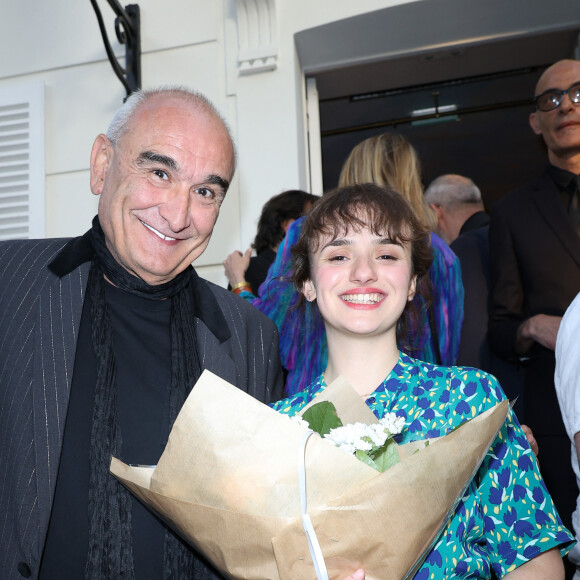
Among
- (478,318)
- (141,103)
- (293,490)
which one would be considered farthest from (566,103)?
(293,490)

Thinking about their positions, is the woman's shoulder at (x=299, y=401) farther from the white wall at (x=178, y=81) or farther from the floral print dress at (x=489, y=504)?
the white wall at (x=178, y=81)

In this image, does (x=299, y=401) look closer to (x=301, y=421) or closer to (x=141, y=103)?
(x=301, y=421)

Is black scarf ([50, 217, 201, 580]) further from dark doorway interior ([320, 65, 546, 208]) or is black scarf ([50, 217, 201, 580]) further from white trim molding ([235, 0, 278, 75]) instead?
dark doorway interior ([320, 65, 546, 208])

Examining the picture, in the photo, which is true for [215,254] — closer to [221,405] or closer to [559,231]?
[559,231]

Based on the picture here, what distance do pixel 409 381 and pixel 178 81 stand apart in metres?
2.89

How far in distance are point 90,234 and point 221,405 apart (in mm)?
969

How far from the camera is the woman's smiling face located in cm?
162

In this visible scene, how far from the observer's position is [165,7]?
400cm

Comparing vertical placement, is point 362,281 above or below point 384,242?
below

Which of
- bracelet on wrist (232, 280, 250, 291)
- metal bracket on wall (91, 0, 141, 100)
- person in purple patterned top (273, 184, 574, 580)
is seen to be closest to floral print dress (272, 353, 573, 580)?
person in purple patterned top (273, 184, 574, 580)

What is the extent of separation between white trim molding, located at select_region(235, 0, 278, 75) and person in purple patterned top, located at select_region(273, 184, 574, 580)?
7.27ft

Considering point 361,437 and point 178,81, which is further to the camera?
point 178,81

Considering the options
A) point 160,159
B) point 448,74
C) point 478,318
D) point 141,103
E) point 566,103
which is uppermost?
point 448,74

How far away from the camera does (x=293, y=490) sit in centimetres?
102
